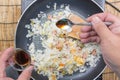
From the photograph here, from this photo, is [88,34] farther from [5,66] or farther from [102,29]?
[5,66]

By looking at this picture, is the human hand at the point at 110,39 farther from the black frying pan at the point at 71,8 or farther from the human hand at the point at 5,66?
the human hand at the point at 5,66

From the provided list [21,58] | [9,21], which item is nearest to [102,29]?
[21,58]

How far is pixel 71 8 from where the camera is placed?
3.82 feet

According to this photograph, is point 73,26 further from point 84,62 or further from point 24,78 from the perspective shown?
point 24,78

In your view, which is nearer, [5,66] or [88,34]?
[5,66]

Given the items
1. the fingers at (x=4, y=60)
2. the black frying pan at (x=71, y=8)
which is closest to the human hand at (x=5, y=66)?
the fingers at (x=4, y=60)

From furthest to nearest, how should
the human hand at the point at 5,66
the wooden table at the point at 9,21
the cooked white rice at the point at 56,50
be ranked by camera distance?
the wooden table at the point at 9,21 < the cooked white rice at the point at 56,50 < the human hand at the point at 5,66

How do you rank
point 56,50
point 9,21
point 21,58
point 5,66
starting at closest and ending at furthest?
point 5,66
point 21,58
point 56,50
point 9,21

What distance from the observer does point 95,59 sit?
3.80 feet

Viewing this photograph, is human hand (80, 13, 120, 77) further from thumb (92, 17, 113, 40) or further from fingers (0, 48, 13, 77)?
fingers (0, 48, 13, 77)

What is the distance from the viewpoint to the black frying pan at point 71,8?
1.12 meters

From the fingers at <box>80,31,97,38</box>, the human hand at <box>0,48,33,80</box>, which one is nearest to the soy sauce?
the human hand at <box>0,48,33,80</box>

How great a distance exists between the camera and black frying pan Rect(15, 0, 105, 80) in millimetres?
1123

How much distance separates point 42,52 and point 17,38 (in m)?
0.11
